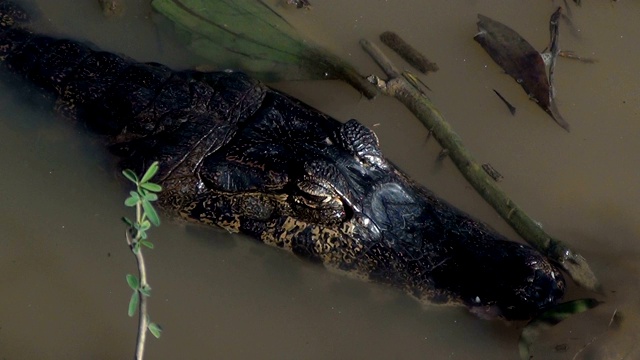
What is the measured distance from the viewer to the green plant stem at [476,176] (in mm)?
3926

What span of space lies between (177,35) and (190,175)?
141cm

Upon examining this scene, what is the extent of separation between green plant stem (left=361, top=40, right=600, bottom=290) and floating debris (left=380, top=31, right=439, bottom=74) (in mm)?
134

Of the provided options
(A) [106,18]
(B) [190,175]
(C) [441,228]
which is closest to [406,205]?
(C) [441,228]

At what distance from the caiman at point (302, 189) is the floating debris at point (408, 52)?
1.04 m

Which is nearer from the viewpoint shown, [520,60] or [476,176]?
[476,176]

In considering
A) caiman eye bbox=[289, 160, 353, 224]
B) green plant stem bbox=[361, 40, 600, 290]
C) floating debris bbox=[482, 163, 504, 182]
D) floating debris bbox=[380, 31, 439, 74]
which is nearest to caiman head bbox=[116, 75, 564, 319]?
caiman eye bbox=[289, 160, 353, 224]

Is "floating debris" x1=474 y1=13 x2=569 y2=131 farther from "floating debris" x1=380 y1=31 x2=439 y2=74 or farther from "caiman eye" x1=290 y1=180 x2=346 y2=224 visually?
"caiman eye" x1=290 y1=180 x2=346 y2=224

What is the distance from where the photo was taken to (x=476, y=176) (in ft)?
14.0

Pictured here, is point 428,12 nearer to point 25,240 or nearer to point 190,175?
point 190,175

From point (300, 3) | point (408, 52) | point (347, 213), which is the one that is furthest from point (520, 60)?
point (347, 213)

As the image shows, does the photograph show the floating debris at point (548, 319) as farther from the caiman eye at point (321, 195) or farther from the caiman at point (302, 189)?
the caiman eye at point (321, 195)

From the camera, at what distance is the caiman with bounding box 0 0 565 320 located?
142 inches

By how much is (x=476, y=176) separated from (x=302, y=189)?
124cm

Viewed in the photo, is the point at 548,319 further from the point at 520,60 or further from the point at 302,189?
the point at 520,60
